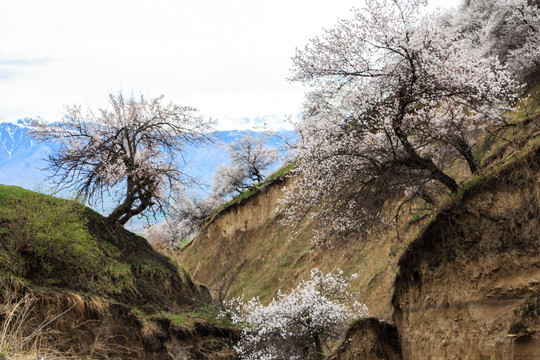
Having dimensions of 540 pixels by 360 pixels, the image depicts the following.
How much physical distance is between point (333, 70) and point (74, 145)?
9506mm

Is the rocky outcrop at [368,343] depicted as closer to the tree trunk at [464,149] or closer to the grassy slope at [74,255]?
the tree trunk at [464,149]

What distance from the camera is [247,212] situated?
35594 millimetres

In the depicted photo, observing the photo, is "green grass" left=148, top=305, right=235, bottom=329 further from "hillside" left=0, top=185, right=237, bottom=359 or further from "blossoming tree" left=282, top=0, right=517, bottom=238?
"blossoming tree" left=282, top=0, right=517, bottom=238

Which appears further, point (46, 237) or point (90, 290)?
point (90, 290)

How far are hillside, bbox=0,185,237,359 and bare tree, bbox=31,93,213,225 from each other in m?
1.20

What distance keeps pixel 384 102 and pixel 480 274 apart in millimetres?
4763

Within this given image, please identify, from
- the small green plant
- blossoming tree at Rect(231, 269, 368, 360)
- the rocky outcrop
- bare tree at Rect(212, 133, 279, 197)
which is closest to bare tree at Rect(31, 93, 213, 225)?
the small green plant

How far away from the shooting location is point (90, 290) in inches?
469

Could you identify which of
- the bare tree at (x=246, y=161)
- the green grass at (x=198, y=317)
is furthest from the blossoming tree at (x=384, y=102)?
the bare tree at (x=246, y=161)

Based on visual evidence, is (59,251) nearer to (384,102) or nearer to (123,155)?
(123,155)

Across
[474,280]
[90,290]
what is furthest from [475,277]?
[90,290]

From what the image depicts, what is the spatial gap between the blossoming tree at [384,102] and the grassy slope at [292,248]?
99cm

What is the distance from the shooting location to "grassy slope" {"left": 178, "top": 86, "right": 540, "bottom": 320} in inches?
622

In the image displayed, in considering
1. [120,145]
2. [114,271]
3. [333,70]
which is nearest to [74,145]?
[120,145]
